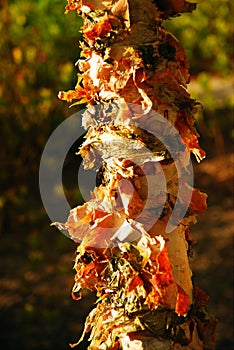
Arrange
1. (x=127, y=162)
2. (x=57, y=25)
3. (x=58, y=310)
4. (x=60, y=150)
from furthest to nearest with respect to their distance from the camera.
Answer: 1. (x=57, y=25)
2. (x=60, y=150)
3. (x=58, y=310)
4. (x=127, y=162)

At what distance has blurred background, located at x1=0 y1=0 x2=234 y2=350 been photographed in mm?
2197

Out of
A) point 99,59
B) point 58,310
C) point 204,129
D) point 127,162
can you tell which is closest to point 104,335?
point 127,162

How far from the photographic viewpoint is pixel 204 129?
331 cm

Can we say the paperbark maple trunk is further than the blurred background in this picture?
No

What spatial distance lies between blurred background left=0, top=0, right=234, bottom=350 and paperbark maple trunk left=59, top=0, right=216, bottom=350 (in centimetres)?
109

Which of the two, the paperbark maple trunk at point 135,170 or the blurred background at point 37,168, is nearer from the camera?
the paperbark maple trunk at point 135,170

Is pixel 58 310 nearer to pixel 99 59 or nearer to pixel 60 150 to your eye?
pixel 60 150

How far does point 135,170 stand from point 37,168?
2.30 metres

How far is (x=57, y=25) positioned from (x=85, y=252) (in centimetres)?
264

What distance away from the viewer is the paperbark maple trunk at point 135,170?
87cm

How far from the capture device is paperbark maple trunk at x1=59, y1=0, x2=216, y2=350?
874 millimetres

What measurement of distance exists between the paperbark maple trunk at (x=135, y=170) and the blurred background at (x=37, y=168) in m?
1.09

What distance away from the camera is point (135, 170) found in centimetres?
88

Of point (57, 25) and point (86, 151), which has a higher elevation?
point (57, 25)
